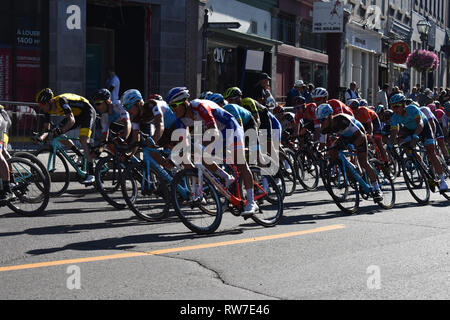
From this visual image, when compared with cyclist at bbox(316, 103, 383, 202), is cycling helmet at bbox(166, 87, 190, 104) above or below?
above

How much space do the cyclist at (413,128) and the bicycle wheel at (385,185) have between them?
1393 millimetres

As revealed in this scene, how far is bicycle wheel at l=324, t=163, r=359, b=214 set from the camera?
10.5m

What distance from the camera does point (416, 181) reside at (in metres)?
12.1

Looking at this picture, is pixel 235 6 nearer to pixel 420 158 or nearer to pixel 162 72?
pixel 162 72

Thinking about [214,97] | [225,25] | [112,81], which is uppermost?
[225,25]

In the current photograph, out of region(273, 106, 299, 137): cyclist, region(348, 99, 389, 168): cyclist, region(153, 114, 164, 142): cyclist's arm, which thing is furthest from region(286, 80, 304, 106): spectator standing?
region(153, 114, 164, 142): cyclist's arm

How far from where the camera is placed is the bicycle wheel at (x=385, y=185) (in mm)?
11164

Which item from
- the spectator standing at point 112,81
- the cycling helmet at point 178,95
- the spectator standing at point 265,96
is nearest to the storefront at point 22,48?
the spectator standing at point 112,81

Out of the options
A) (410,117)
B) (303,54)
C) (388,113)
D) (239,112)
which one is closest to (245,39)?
(303,54)

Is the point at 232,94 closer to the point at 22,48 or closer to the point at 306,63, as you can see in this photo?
the point at 22,48

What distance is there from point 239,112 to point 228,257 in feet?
12.0

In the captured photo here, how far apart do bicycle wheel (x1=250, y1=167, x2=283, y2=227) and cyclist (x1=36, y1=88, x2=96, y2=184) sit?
3604 millimetres

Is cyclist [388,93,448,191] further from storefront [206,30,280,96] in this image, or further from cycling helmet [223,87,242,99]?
storefront [206,30,280,96]

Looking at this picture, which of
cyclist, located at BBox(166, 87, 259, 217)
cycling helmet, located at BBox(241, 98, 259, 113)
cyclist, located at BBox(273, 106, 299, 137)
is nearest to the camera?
→ cyclist, located at BBox(166, 87, 259, 217)
